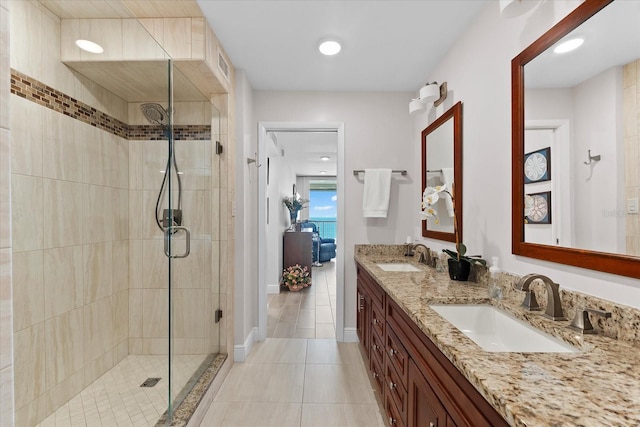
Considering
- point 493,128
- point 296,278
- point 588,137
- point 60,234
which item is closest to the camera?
point 588,137

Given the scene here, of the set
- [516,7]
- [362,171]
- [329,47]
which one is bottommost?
[362,171]

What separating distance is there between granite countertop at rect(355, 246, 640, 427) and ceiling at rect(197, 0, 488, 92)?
1.70m

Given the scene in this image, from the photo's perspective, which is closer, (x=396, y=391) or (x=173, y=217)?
(x=396, y=391)

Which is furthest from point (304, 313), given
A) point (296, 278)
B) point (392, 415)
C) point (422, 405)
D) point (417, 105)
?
point (422, 405)

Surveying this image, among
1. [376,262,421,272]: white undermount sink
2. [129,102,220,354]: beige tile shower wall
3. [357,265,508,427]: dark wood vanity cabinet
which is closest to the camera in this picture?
[357,265,508,427]: dark wood vanity cabinet

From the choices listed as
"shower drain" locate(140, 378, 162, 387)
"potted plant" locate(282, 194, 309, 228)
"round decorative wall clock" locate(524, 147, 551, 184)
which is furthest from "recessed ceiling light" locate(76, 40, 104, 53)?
"potted plant" locate(282, 194, 309, 228)

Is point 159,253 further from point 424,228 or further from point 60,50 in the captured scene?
point 424,228

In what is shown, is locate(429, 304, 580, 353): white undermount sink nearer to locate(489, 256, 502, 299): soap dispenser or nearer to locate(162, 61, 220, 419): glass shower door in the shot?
locate(489, 256, 502, 299): soap dispenser

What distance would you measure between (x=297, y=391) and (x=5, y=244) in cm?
197

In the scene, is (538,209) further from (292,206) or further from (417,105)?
(292,206)

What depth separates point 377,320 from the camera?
204cm

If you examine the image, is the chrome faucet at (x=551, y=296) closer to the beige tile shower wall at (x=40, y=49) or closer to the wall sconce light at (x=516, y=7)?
the wall sconce light at (x=516, y=7)

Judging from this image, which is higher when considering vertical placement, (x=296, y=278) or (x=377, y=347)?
(x=377, y=347)

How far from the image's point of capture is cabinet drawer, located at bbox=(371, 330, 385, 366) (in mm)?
1886
